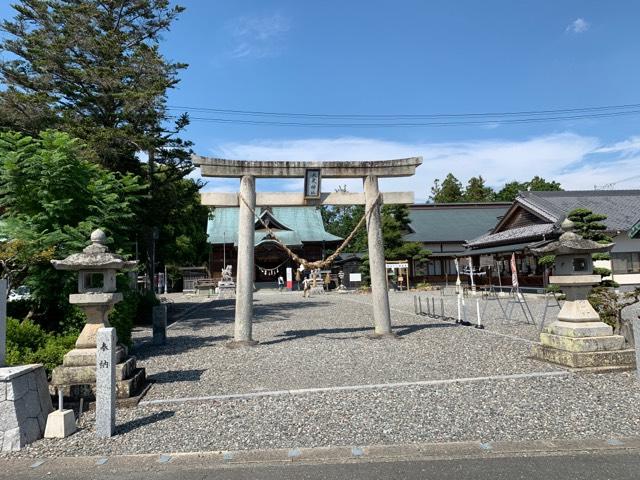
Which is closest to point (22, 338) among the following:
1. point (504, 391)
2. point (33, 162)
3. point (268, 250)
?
point (33, 162)

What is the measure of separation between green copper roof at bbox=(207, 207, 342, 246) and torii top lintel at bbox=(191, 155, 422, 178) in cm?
2438

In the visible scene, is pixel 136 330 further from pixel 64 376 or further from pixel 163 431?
pixel 163 431

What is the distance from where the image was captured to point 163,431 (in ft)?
15.5

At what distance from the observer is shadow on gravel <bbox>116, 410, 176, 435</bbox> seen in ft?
15.8

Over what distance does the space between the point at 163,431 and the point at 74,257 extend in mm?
3000

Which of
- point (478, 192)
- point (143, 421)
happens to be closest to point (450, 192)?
point (478, 192)

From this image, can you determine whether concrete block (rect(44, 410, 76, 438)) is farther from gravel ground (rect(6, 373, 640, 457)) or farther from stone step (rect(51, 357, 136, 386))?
stone step (rect(51, 357, 136, 386))

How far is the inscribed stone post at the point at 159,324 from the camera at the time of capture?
1066cm

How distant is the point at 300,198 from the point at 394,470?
756 cm

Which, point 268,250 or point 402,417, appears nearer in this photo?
point 402,417

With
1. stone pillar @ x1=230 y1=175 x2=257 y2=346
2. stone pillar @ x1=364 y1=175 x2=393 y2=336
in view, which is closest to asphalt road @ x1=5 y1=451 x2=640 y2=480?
stone pillar @ x1=230 y1=175 x2=257 y2=346

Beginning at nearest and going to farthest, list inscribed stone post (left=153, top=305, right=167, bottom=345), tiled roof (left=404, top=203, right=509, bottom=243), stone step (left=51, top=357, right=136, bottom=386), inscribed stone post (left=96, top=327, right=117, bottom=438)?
inscribed stone post (left=96, top=327, right=117, bottom=438) < stone step (left=51, top=357, right=136, bottom=386) < inscribed stone post (left=153, top=305, right=167, bottom=345) < tiled roof (left=404, top=203, right=509, bottom=243)

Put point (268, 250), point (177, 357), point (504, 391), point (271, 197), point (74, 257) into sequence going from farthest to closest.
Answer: point (268, 250), point (271, 197), point (177, 357), point (74, 257), point (504, 391)

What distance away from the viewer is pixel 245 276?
32.0 feet
